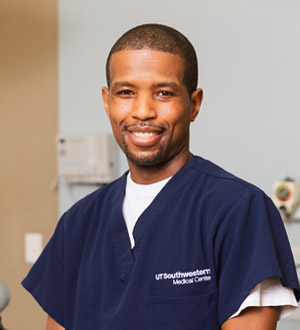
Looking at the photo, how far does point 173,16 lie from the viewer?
2207 millimetres

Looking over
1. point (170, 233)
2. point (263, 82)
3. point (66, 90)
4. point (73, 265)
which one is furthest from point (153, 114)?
point (66, 90)

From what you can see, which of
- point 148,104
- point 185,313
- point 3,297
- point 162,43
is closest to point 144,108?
point 148,104

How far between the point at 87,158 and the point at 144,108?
1.32 meters

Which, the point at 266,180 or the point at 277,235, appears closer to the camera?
the point at 277,235

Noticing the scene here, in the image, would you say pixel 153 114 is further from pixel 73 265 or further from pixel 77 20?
pixel 77 20

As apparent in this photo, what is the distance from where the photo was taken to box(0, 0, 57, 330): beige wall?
244cm

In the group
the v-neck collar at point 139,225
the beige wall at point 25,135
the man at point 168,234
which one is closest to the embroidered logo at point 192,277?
the man at point 168,234

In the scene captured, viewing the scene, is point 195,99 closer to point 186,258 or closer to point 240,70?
point 186,258

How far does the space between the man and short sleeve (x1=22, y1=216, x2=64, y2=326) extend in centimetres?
4

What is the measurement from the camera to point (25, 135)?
249 centimetres

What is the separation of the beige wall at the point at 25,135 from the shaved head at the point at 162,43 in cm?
139

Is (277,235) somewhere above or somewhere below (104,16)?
below

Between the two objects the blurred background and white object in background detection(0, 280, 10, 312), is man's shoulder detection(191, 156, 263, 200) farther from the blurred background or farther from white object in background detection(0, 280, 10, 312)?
the blurred background

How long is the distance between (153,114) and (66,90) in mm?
1402
